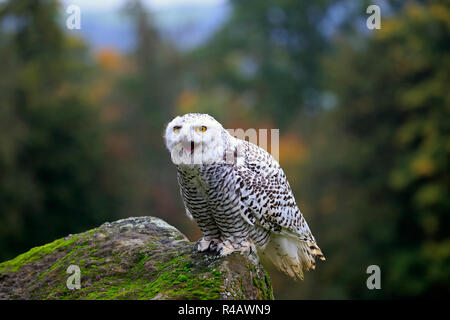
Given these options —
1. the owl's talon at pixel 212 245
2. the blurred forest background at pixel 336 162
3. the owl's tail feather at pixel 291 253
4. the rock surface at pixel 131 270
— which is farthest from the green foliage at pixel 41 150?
the owl's talon at pixel 212 245

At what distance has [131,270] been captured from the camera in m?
6.44

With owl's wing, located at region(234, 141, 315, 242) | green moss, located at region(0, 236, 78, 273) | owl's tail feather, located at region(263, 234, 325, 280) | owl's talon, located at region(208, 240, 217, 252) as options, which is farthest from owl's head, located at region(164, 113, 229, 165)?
green moss, located at region(0, 236, 78, 273)

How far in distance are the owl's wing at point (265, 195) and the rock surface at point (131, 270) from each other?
0.50 m

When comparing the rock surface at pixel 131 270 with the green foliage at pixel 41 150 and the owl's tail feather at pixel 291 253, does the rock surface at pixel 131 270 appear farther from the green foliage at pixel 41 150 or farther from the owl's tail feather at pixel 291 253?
the green foliage at pixel 41 150

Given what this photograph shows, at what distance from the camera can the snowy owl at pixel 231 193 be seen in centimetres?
557

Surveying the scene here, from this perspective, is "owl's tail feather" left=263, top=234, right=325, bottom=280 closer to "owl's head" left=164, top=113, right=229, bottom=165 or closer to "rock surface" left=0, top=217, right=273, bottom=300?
"rock surface" left=0, top=217, right=273, bottom=300

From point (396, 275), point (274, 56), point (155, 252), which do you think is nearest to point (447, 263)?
point (396, 275)

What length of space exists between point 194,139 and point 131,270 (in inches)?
72.8

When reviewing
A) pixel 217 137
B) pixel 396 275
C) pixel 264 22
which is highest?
pixel 264 22

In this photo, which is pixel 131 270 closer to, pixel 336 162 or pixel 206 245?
pixel 206 245

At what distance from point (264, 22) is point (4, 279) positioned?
4631 cm

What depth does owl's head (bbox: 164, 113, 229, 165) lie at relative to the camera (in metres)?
5.47

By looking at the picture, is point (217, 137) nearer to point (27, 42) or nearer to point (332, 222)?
point (332, 222)

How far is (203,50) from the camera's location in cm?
4862
